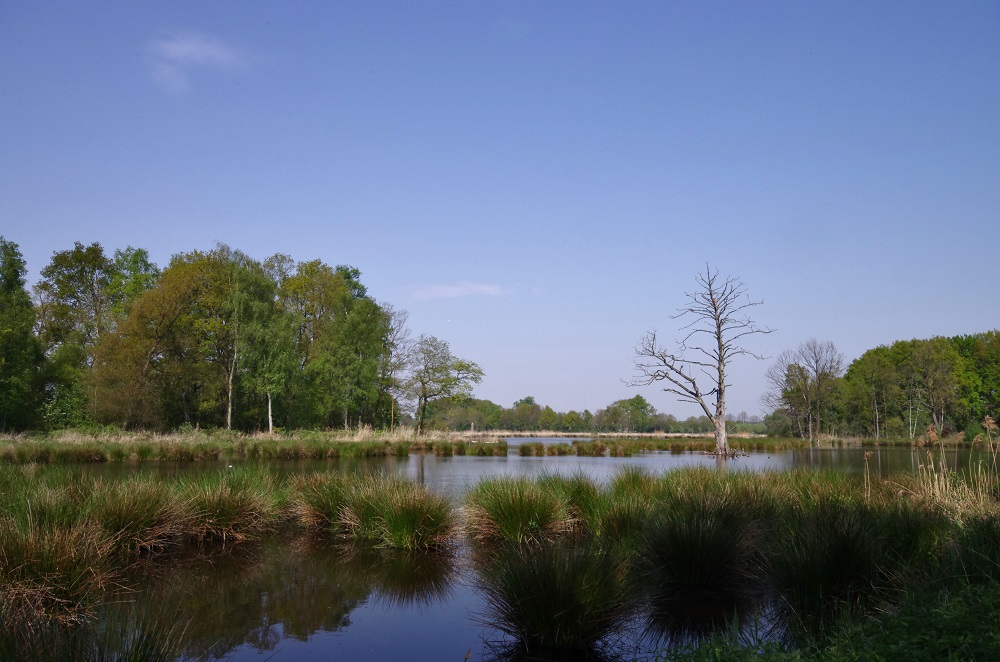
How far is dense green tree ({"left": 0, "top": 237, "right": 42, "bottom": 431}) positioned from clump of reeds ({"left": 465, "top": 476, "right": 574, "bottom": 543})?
33.7m

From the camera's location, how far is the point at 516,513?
9.20 meters

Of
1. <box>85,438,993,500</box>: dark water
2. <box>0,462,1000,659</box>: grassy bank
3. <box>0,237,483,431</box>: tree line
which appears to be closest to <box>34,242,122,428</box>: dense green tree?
<box>0,237,483,431</box>: tree line

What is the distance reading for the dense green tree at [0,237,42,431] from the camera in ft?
111

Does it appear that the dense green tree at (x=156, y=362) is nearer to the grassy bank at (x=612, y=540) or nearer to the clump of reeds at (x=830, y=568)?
the grassy bank at (x=612, y=540)

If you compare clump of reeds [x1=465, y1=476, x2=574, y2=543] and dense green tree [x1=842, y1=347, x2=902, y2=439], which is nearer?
clump of reeds [x1=465, y1=476, x2=574, y2=543]

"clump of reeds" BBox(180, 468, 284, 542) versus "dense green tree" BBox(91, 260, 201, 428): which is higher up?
"dense green tree" BBox(91, 260, 201, 428)

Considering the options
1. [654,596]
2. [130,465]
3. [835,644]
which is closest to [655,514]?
[654,596]

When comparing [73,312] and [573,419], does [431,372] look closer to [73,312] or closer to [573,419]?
[73,312]

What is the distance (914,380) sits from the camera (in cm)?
5744

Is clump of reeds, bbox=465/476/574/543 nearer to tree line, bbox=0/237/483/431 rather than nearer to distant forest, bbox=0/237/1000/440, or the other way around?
distant forest, bbox=0/237/1000/440

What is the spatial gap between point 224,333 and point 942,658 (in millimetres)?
41665

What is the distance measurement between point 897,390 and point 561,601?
66.7m

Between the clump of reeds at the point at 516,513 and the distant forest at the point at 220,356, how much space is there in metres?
26.3

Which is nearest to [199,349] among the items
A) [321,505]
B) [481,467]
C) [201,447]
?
[201,447]
